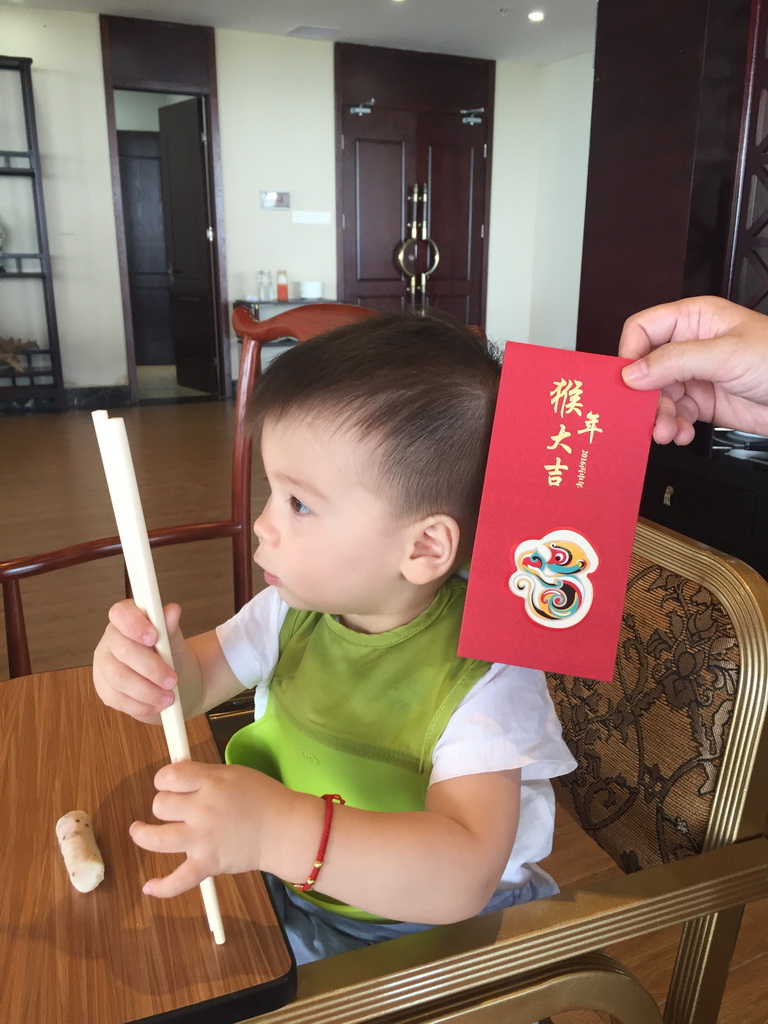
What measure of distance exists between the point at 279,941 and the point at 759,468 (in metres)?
2.31

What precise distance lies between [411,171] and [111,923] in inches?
290

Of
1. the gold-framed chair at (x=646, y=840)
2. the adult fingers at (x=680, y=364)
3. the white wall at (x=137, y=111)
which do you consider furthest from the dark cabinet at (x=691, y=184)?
the white wall at (x=137, y=111)

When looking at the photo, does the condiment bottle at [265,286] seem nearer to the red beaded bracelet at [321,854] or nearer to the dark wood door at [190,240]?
the dark wood door at [190,240]

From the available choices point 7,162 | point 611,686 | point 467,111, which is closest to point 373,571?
point 611,686

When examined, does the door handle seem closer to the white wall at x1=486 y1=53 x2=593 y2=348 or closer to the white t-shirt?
the white wall at x1=486 y1=53 x2=593 y2=348

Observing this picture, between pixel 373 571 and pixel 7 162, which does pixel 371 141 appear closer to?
pixel 7 162

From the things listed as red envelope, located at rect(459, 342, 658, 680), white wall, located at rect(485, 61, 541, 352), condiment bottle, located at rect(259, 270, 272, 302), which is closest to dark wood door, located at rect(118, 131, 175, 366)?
condiment bottle, located at rect(259, 270, 272, 302)

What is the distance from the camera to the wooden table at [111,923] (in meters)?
0.48

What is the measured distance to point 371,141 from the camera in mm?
6895

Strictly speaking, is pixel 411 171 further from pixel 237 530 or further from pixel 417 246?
pixel 237 530

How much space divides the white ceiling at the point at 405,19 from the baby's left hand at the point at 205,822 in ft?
20.4

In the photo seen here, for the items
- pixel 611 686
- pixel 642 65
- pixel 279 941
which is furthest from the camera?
pixel 642 65

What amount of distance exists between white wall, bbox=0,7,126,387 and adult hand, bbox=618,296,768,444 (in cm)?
623

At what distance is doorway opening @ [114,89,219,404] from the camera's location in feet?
21.7
